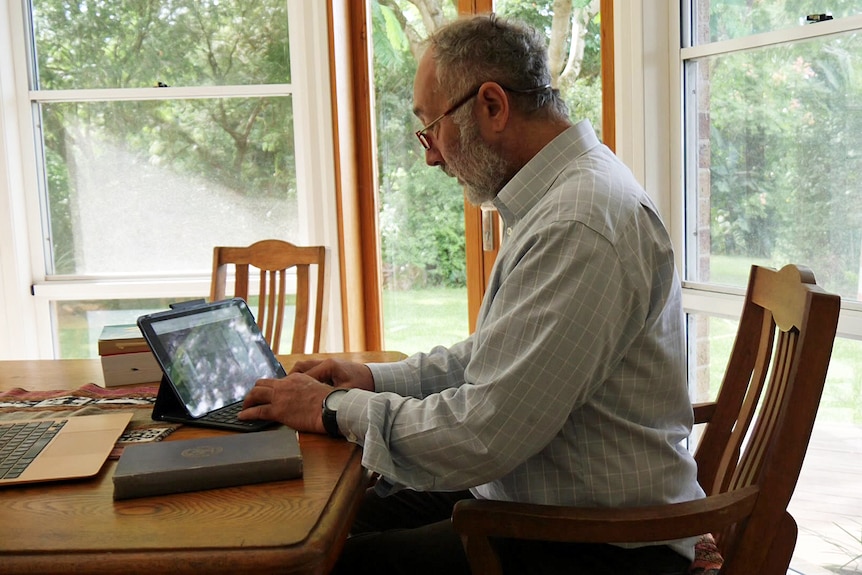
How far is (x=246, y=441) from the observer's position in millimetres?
1149

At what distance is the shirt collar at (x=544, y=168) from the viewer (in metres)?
1.34

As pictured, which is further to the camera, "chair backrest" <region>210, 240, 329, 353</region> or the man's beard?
"chair backrest" <region>210, 240, 329, 353</region>

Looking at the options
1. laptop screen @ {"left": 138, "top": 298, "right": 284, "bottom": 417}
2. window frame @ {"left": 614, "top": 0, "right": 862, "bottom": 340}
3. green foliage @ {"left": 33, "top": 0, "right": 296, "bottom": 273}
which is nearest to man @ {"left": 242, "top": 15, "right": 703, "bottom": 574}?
laptop screen @ {"left": 138, "top": 298, "right": 284, "bottom": 417}

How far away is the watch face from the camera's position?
4.16 feet

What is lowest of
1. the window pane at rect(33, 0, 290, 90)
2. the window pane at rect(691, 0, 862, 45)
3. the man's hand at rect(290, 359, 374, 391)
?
the man's hand at rect(290, 359, 374, 391)

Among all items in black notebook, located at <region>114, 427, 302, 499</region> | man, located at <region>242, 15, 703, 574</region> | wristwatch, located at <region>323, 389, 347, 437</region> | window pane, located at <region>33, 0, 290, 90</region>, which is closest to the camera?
black notebook, located at <region>114, 427, 302, 499</region>

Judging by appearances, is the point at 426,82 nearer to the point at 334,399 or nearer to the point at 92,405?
the point at 334,399

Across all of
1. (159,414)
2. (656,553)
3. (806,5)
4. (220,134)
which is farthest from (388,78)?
(656,553)

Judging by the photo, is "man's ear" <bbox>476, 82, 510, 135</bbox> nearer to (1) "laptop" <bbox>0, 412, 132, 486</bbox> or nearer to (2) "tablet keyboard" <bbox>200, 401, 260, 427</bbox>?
(2) "tablet keyboard" <bbox>200, 401, 260, 427</bbox>

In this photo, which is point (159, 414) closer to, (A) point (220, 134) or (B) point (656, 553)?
(B) point (656, 553)

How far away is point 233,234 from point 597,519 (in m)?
2.78

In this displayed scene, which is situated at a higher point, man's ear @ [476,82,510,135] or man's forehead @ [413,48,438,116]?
man's forehead @ [413,48,438,116]

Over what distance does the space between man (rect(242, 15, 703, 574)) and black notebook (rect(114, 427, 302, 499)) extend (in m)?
0.13

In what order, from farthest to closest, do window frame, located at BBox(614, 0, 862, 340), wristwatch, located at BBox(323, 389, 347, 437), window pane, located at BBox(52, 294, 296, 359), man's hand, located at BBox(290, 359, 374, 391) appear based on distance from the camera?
window pane, located at BBox(52, 294, 296, 359), window frame, located at BBox(614, 0, 862, 340), man's hand, located at BBox(290, 359, 374, 391), wristwatch, located at BBox(323, 389, 347, 437)
